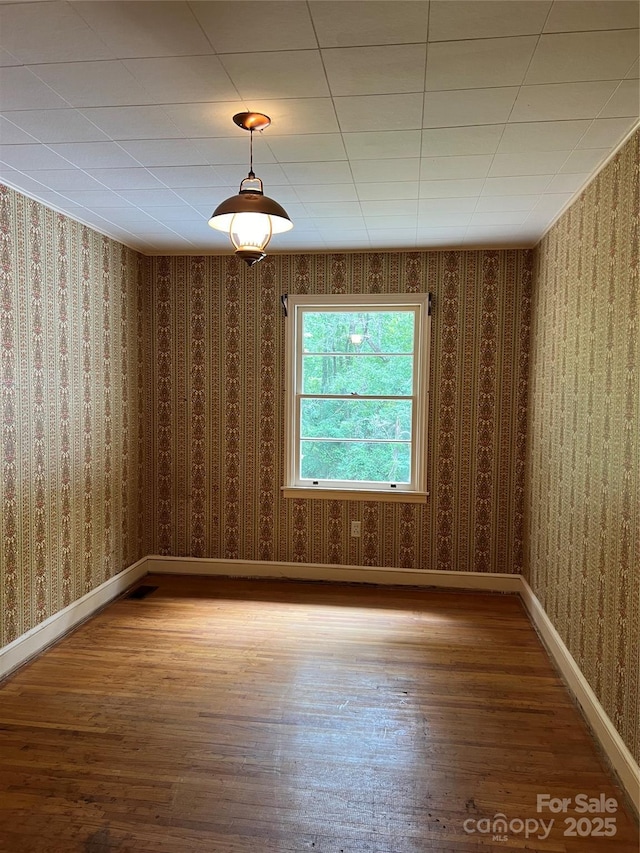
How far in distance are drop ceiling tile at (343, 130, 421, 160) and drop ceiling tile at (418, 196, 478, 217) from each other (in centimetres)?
63

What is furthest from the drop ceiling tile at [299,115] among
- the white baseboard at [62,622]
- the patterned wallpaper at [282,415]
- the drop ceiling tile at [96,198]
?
the white baseboard at [62,622]

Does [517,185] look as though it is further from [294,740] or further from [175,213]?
[294,740]

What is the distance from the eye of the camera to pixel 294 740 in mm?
2381

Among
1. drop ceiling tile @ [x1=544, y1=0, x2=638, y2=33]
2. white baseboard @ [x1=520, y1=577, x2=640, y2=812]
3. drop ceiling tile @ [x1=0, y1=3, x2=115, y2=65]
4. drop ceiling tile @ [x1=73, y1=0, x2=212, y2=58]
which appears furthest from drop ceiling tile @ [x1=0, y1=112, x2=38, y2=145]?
white baseboard @ [x1=520, y1=577, x2=640, y2=812]

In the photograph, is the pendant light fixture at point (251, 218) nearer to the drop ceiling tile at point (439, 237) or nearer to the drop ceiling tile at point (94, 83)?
the drop ceiling tile at point (94, 83)

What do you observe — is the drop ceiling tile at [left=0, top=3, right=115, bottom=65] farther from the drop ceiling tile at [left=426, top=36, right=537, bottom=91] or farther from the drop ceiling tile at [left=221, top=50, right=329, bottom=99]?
the drop ceiling tile at [left=426, top=36, right=537, bottom=91]

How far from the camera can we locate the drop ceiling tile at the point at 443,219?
3264 mm

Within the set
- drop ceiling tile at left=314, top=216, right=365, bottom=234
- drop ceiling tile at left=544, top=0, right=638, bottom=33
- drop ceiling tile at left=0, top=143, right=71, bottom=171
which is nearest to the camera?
drop ceiling tile at left=544, top=0, right=638, bottom=33

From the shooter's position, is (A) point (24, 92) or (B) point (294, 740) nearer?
(A) point (24, 92)

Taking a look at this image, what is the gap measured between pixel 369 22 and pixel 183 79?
0.67 metres

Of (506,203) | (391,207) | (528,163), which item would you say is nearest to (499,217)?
(506,203)

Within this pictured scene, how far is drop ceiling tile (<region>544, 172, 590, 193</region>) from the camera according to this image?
2.67 m

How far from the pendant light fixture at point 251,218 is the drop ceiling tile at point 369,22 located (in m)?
0.54

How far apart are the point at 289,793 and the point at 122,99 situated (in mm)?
2658
